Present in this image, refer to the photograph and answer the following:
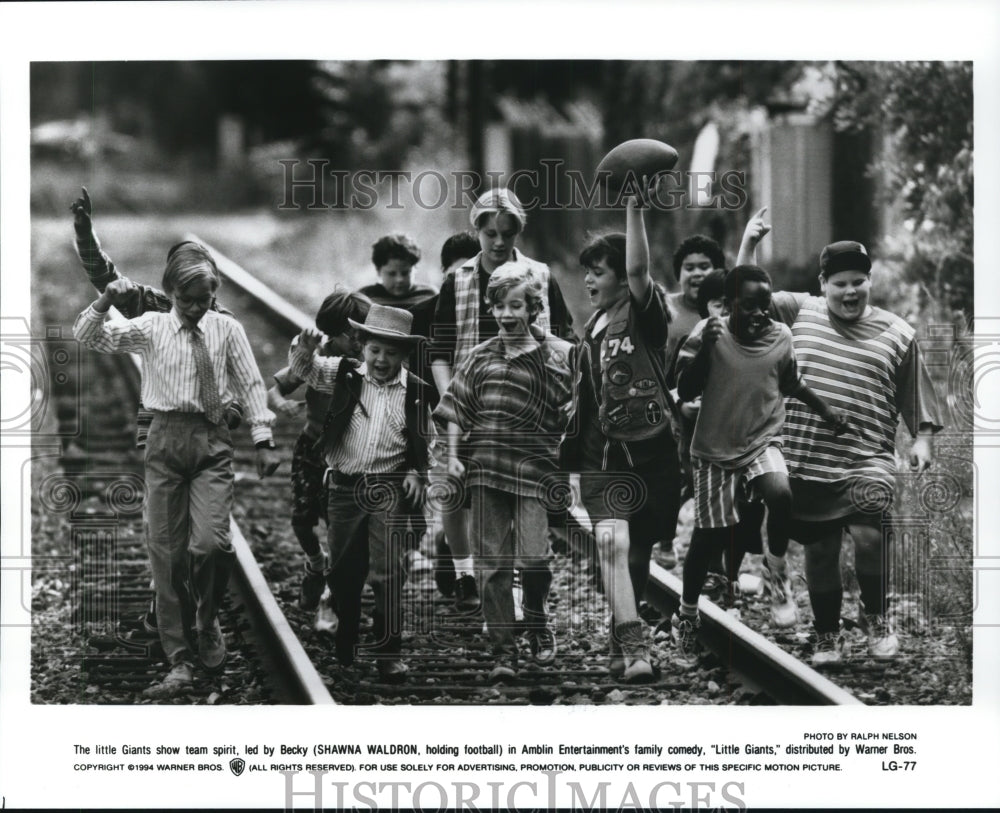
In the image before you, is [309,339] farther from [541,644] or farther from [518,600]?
[541,644]

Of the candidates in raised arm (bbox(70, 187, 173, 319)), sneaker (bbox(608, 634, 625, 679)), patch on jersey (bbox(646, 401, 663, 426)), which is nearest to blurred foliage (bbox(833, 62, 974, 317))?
patch on jersey (bbox(646, 401, 663, 426))

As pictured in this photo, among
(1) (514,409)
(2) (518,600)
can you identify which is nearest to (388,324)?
(1) (514,409)

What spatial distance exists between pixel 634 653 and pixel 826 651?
943 millimetres

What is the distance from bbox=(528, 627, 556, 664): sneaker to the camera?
6.85 meters

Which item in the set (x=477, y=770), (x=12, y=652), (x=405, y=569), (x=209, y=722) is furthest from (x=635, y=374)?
(x=12, y=652)

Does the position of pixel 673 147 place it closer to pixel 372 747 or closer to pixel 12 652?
pixel 372 747

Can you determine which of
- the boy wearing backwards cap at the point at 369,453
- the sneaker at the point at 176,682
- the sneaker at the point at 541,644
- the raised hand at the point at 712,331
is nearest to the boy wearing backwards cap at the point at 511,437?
the sneaker at the point at 541,644

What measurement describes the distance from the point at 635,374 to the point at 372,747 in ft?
7.25

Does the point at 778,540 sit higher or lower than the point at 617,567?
higher

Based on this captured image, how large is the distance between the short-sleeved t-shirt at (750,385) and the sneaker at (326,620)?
2.08 meters

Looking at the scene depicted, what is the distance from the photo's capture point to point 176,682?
22.5 feet

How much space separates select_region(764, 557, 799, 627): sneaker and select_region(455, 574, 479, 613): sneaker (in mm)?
1461

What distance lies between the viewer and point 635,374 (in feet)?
22.4

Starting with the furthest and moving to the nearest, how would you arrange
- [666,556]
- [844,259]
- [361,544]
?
[666,556] < [844,259] < [361,544]
